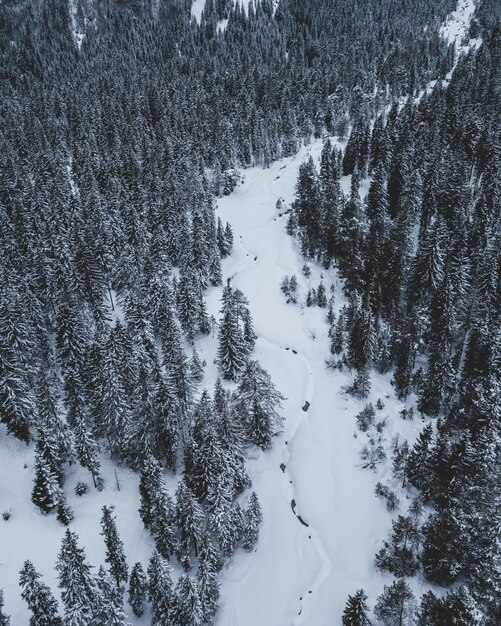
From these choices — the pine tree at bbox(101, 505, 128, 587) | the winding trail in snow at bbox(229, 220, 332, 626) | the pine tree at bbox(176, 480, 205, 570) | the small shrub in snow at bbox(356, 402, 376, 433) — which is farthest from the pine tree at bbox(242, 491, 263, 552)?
the small shrub in snow at bbox(356, 402, 376, 433)

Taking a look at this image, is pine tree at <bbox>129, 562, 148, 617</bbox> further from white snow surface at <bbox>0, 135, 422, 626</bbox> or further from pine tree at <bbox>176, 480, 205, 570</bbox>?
pine tree at <bbox>176, 480, 205, 570</bbox>

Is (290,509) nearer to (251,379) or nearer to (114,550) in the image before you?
(251,379)

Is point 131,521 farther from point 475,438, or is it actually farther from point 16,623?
point 475,438

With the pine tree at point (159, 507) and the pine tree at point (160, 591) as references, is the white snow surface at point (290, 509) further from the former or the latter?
the pine tree at point (160, 591)

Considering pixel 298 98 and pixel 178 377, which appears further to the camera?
pixel 298 98

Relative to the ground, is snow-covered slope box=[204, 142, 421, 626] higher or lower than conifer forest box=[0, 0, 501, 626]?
lower

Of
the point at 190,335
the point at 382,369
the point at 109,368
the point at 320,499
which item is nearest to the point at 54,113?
the point at 190,335
